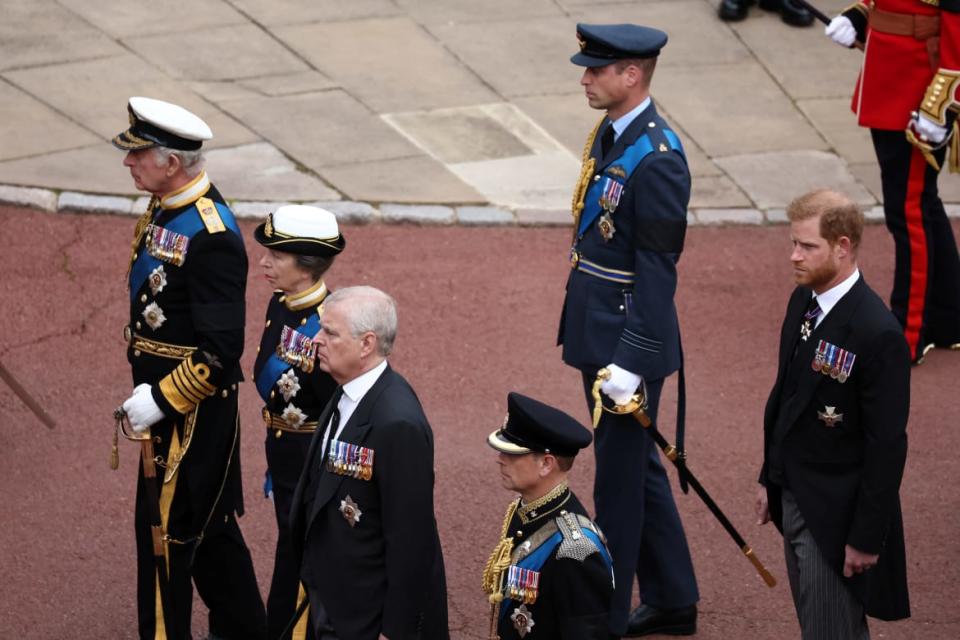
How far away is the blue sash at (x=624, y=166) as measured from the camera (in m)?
5.67

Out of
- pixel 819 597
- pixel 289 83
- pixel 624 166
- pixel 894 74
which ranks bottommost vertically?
pixel 289 83

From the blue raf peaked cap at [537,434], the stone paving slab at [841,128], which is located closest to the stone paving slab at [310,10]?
the stone paving slab at [841,128]

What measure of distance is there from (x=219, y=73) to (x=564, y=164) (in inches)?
110

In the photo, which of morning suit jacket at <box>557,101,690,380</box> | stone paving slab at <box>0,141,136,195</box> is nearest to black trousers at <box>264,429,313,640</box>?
morning suit jacket at <box>557,101,690,380</box>

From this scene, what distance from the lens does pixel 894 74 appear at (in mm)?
7852

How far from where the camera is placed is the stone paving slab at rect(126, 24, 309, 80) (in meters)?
11.4

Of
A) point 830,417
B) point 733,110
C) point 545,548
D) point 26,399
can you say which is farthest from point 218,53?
point 545,548

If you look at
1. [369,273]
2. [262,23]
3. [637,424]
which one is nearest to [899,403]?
[637,424]

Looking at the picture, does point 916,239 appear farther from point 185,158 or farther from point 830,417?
point 185,158

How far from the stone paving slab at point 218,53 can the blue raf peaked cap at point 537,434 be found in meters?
7.31

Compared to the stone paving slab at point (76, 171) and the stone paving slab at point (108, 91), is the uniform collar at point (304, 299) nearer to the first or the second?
the stone paving slab at point (76, 171)

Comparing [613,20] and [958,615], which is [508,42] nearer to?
[613,20]

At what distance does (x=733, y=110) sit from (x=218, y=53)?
3.93 m

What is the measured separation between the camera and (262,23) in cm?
1227
